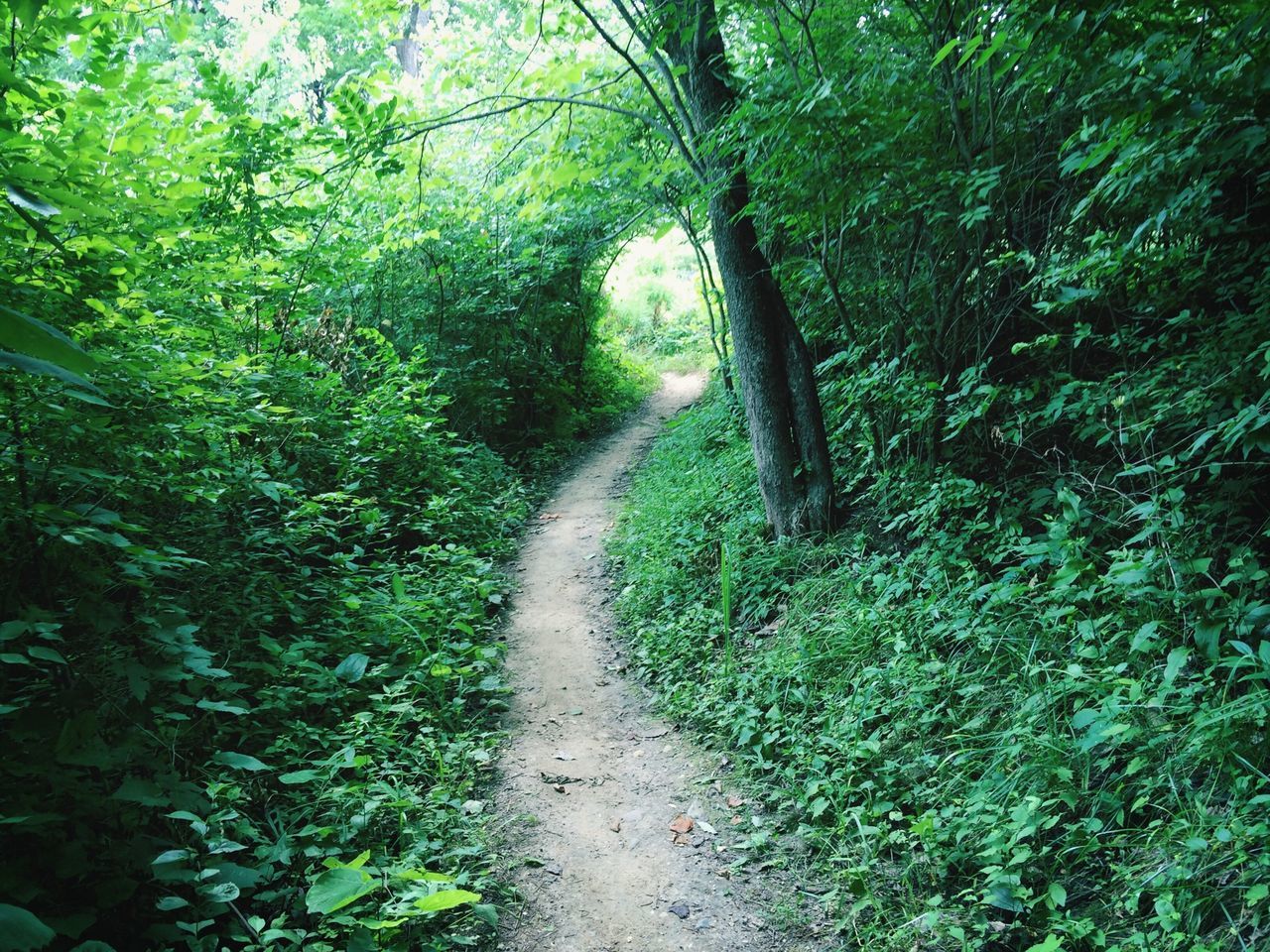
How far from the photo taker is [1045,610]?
3678 millimetres

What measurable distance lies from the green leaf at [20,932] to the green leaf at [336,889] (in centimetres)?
184

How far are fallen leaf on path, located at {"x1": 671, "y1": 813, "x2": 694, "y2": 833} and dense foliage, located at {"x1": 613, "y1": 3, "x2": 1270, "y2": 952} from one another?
0.51 metres

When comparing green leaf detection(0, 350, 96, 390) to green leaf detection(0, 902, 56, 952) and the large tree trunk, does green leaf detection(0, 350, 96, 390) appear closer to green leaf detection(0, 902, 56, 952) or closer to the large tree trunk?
green leaf detection(0, 902, 56, 952)

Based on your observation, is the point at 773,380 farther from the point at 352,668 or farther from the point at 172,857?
the point at 172,857

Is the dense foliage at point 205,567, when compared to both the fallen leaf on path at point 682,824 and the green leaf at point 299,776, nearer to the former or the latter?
the green leaf at point 299,776

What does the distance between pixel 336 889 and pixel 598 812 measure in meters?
1.61

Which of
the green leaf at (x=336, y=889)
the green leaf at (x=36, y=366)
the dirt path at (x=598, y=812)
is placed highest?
the green leaf at (x=36, y=366)

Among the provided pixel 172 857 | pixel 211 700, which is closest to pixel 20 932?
pixel 172 857

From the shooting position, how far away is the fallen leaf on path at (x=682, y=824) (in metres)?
3.84

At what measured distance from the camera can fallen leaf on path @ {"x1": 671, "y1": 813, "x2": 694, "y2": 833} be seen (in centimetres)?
384

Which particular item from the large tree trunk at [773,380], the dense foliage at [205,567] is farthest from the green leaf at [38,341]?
the large tree trunk at [773,380]

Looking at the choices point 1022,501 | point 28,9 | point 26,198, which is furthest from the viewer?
point 1022,501

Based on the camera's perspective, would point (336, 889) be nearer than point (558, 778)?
Yes

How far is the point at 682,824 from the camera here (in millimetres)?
3885
